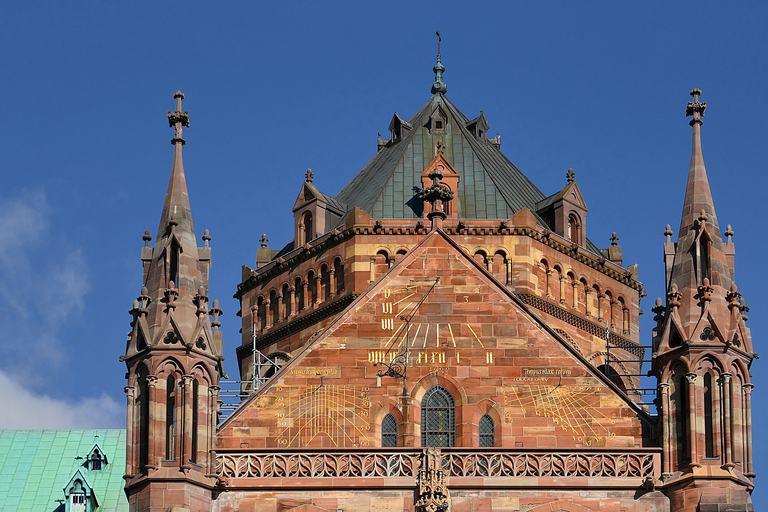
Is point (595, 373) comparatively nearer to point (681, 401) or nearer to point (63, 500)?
point (681, 401)

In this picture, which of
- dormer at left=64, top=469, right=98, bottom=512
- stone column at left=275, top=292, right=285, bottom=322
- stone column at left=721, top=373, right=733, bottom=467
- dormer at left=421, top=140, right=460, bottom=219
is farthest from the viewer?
dormer at left=421, top=140, right=460, bottom=219

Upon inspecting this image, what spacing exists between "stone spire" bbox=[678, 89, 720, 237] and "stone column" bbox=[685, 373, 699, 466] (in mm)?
3592

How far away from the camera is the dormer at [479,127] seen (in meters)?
66.7

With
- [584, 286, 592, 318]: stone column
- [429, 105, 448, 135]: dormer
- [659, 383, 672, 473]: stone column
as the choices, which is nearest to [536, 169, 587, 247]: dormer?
[584, 286, 592, 318]: stone column

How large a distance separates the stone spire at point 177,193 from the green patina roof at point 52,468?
901 centimetres

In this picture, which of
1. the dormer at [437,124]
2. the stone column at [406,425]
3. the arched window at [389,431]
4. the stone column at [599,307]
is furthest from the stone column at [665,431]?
the dormer at [437,124]

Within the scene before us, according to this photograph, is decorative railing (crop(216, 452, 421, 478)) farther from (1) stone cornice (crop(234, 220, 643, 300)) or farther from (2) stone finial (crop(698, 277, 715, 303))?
(1) stone cornice (crop(234, 220, 643, 300))

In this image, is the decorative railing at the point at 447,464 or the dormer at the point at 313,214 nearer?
the decorative railing at the point at 447,464

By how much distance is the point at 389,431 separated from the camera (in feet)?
162

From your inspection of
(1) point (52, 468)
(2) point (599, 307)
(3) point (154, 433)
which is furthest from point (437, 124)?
(3) point (154, 433)

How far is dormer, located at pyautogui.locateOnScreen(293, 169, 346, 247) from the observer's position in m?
63.2

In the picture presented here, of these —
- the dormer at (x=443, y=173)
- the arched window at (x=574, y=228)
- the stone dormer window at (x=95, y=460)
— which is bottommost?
the stone dormer window at (x=95, y=460)

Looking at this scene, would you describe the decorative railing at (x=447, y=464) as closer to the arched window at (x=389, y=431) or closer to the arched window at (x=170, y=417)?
the arched window at (x=389, y=431)

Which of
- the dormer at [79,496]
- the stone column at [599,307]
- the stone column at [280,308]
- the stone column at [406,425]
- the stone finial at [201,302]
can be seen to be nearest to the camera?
the stone column at [406,425]
